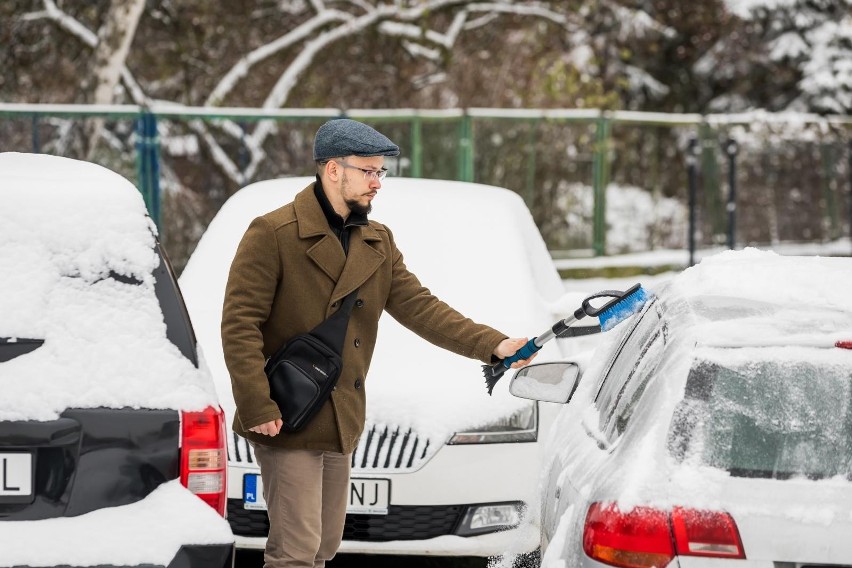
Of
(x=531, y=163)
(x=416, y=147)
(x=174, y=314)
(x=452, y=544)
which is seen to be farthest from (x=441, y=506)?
(x=531, y=163)

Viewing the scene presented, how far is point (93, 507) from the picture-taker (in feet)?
12.4

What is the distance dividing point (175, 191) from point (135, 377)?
11.9 m

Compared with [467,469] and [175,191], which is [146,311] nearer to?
[467,469]

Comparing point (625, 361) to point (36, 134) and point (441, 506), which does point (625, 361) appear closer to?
point (441, 506)

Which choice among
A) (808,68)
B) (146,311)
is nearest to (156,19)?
(808,68)

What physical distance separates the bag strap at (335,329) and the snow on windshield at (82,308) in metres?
0.64

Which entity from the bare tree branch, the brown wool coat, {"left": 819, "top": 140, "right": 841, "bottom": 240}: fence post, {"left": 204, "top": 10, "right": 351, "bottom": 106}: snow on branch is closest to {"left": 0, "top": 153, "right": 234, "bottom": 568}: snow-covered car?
the brown wool coat

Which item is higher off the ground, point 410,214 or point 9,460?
point 410,214

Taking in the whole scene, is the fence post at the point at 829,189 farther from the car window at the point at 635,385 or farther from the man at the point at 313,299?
the car window at the point at 635,385

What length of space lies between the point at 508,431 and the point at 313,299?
54.4 inches

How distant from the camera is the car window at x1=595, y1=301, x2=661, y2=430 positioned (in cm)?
395

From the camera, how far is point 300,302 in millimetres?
4625

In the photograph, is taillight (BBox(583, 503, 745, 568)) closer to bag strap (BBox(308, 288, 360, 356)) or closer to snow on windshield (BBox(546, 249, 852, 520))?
snow on windshield (BBox(546, 249, 852, 520))

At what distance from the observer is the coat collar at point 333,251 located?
463 cm
